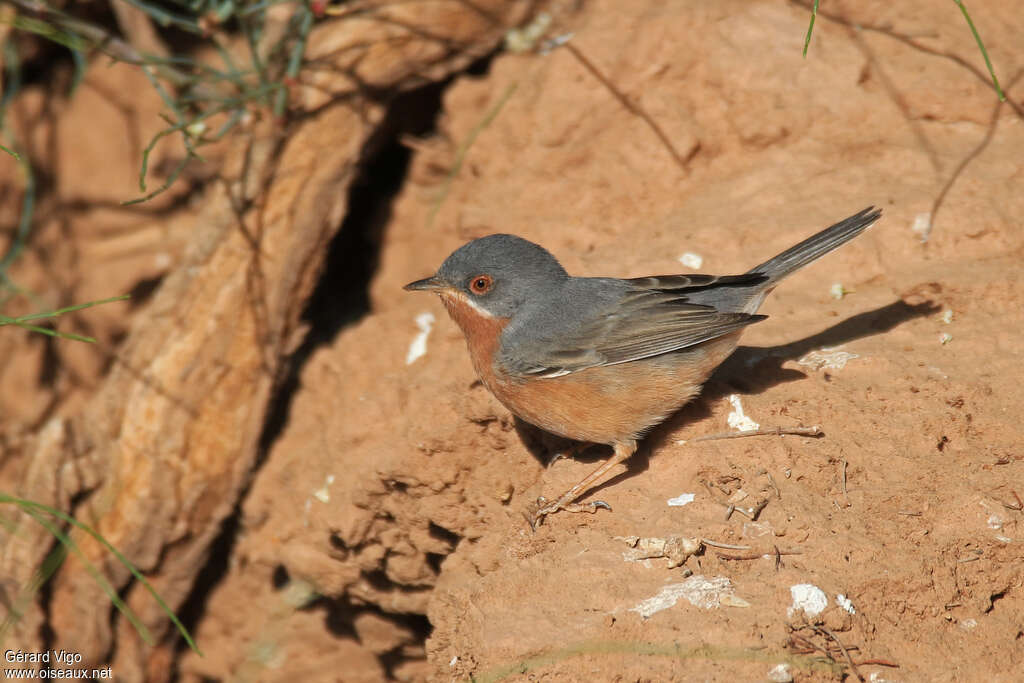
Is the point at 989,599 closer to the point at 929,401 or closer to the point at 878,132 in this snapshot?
the point at 929,401

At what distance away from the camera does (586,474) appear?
4461 mm

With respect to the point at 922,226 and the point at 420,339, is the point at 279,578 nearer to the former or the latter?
the point at 420,339

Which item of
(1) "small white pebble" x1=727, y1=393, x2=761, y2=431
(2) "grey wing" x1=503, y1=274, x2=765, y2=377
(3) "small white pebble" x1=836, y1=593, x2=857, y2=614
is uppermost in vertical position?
(2) "grey wing" x1=503, y1=274, x2=765, y2=377

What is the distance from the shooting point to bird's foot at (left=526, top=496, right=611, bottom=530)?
4105mm

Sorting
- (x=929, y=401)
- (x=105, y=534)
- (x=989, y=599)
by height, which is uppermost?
(x=929, y=401)

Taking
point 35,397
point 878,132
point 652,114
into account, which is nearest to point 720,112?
point 652,114

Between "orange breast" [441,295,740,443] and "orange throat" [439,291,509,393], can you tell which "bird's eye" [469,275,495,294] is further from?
"orange breast" [441,295,740,443]

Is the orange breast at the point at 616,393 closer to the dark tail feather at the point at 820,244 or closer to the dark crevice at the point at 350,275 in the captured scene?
the dark tail feather at the point at 820,244

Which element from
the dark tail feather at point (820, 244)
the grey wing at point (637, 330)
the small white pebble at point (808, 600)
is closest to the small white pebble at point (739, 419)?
the grey wing at point (637, 330)

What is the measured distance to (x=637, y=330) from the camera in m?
4.51

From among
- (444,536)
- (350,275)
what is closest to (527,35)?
(350,275)

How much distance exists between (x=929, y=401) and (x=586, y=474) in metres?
1.72

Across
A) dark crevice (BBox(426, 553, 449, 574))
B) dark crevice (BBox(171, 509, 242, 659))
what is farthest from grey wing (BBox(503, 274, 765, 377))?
dark crevice (BBox(171, 509, 242, 659))

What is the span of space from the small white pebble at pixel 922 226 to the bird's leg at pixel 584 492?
2151mm
